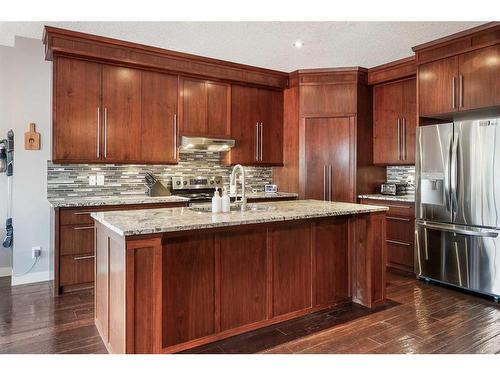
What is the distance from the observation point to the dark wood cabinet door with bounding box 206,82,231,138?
15.1 feet

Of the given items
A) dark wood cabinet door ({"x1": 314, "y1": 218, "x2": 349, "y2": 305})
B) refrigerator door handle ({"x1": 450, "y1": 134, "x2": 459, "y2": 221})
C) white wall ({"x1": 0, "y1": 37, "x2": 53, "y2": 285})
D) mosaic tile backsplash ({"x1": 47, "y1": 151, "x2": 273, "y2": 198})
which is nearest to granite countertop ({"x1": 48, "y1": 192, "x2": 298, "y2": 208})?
mosaic tile backsplash ({"x1": 47, "y1": 151, "x2": 273, "y2": 198})

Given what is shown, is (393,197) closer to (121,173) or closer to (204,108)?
(204,108)

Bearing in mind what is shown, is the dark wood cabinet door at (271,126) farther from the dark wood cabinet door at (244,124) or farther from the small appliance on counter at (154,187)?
the small appliance on counter at (154,187)

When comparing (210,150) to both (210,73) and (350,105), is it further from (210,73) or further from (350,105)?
(350,105)

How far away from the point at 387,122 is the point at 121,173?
3511 mm

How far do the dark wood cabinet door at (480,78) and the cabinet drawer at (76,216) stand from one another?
3.93m

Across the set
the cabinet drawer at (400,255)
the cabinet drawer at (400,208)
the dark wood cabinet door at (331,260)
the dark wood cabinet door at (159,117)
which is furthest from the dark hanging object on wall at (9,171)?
the cabinet drawer at (400,255)

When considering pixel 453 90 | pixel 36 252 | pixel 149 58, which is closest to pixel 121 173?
pixel 36 252

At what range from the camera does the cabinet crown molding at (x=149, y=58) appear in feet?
11.7

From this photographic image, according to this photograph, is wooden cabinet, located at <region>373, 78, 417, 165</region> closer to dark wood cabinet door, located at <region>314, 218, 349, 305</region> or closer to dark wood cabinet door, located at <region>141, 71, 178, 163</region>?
dark wood cabinet door, located at <region>314, 218, 349, 305</region>

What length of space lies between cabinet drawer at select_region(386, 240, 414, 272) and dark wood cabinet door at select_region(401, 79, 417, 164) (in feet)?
3.56
